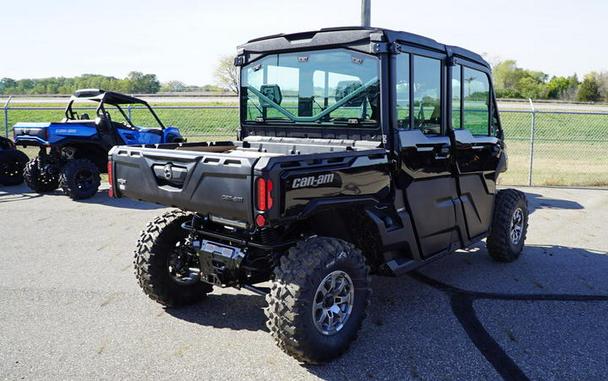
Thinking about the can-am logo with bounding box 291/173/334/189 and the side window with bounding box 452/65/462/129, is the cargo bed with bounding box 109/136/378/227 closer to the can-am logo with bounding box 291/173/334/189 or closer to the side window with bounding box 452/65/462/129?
the can-am logo with bounding box 291/173/334/189

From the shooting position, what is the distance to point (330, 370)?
342cm

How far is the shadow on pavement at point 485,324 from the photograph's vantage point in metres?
3.45

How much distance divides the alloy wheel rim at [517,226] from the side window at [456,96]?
157cm

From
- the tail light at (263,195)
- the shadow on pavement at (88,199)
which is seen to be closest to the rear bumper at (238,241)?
the tail light at (263,195)

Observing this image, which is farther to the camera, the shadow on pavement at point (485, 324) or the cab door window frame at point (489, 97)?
the cab door window frame at point (489, 97)

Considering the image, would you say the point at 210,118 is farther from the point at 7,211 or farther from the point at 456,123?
the point at 456,123

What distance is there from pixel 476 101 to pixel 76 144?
301 inches

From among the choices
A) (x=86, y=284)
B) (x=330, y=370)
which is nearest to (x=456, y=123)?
(x=330, y=370)

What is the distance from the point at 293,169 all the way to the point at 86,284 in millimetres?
2831

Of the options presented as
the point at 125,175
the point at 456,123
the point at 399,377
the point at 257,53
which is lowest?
the point at 399,377

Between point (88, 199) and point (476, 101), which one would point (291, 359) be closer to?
point (476, 101)

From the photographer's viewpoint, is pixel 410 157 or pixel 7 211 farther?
pixel 7 211

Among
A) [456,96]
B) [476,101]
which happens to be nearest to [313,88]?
[456,96]

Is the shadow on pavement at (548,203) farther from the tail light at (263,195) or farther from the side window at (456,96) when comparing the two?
the tail light at (263,195)
